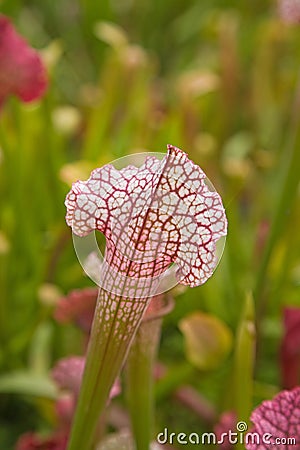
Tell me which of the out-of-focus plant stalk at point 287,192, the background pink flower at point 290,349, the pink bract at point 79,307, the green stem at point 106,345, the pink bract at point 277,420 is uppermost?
the out-of-focus plant stalk at point 287,192

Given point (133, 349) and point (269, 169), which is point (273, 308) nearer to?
point (269, 169)

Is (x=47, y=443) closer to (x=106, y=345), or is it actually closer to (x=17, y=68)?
(x=106, y=345)

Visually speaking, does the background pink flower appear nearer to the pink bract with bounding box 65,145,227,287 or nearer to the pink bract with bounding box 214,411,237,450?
the pink bract with bounding box 214,411,237,450

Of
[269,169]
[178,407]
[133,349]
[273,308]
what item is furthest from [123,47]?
[133,349]

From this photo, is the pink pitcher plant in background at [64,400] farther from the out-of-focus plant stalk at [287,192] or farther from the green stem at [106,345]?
the out-of-focus plant stalk at [287,192]

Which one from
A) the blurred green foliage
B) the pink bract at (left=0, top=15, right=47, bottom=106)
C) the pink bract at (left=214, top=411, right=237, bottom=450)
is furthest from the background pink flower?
the pink bract at (left=0, top=15, right=47, bottom=106)

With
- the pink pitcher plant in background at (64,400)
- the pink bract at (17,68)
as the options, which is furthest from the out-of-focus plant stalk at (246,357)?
the pink bract at (17,68)
